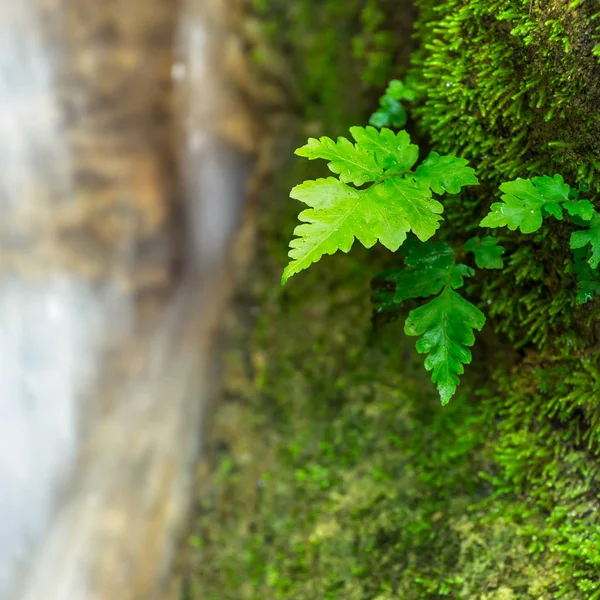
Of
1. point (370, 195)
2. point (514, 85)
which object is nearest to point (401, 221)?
point (370, 195)

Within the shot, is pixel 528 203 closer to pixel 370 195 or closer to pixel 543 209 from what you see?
pixel 543 209

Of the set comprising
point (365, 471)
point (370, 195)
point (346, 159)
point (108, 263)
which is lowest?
point (365, 471)

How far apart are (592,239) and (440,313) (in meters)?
0.57

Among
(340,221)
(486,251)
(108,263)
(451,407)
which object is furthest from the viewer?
(108,263)

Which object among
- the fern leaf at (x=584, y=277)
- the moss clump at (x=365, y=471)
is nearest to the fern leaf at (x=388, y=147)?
the fern leaf at (x=584, y=277)

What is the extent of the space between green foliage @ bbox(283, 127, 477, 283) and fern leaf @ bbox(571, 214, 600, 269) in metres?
0.41

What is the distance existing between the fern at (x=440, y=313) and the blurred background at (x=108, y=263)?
93.0 inches

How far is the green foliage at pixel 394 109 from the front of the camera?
261cm

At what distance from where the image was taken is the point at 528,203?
6.40 ft

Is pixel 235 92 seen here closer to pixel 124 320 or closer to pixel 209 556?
pixel 124 320

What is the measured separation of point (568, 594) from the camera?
7.21 feet

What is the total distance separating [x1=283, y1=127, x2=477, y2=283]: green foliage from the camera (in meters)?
1.86

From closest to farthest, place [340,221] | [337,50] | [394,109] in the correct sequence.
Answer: [340,221], [394,109], [337,50]

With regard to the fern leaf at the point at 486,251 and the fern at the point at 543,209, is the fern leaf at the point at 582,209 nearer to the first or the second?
the fern at the point at 543,209
